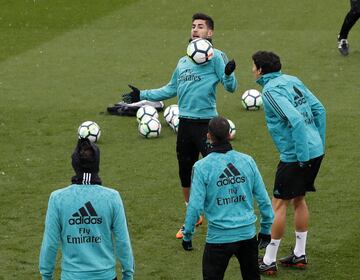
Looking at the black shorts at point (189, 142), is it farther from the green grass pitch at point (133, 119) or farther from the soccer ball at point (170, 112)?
the soccer ball at point (170, 112)

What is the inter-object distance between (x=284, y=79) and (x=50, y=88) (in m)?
9.49

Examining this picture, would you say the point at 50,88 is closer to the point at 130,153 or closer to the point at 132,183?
the point at 130,153

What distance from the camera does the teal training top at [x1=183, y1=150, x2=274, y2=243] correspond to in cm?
883

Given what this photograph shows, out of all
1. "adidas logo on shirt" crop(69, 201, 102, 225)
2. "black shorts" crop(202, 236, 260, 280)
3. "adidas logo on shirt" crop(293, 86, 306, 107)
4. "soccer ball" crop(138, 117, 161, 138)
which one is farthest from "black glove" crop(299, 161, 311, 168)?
"soccer ball" crop(138, 117, 161, 138)

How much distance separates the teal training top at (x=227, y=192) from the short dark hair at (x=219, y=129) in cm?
15

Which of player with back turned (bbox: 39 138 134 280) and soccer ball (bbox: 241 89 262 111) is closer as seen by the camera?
player with back turned (bbox: 39 138 134 280)

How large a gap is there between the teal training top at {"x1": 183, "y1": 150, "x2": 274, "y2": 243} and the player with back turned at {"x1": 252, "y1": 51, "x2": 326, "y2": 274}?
1.30 m

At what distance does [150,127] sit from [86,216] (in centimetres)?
778

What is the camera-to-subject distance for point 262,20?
922 inches

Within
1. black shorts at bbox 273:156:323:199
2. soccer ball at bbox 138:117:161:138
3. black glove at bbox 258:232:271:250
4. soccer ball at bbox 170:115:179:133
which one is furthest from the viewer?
soccer ball at bbox 170:115:179:133

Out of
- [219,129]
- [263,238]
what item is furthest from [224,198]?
[263,238]

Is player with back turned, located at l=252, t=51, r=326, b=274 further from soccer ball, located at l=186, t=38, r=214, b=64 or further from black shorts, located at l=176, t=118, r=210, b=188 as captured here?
black shorts, located at l=176, t=118, r=210, b=188

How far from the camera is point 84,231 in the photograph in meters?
7.92

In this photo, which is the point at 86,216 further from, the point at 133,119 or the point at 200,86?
the point at 133,119
